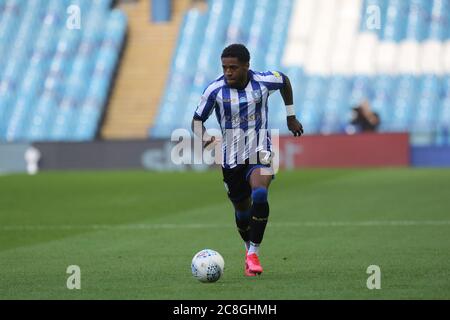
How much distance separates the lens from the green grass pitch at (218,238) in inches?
335

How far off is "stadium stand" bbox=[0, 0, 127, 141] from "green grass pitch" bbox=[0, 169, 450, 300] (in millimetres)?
11339

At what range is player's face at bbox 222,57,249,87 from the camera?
945cm

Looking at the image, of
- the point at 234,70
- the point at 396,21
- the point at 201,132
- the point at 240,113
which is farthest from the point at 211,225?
the point at 396,21

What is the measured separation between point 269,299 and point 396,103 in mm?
25124

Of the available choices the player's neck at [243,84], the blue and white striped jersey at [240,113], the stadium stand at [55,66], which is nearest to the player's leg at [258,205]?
the blue and white striped jersey at [240,113]

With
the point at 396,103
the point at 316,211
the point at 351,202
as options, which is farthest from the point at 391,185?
the point at 396,103

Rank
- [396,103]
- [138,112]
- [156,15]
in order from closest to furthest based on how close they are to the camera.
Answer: [396,103], [138,112], [156,15]

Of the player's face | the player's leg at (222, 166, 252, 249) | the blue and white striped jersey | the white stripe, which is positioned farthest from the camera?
the white stripe

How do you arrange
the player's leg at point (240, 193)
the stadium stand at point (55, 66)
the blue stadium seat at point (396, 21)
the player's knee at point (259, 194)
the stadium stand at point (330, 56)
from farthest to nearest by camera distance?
the stadium stand at point (55, 66)
the blue stadium seat at point (396, 21)
the stadium stand at point (330, 56)
the player's leg at point (240, 193)
the player's knee at point (259, 194)

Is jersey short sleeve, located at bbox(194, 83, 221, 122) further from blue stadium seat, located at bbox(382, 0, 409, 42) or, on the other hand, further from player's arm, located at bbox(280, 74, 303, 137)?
blue stadium seat, located at bbox(382, 0, 409, 42)

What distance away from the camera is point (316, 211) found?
1614cm

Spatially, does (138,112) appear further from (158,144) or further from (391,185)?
(391,185)
